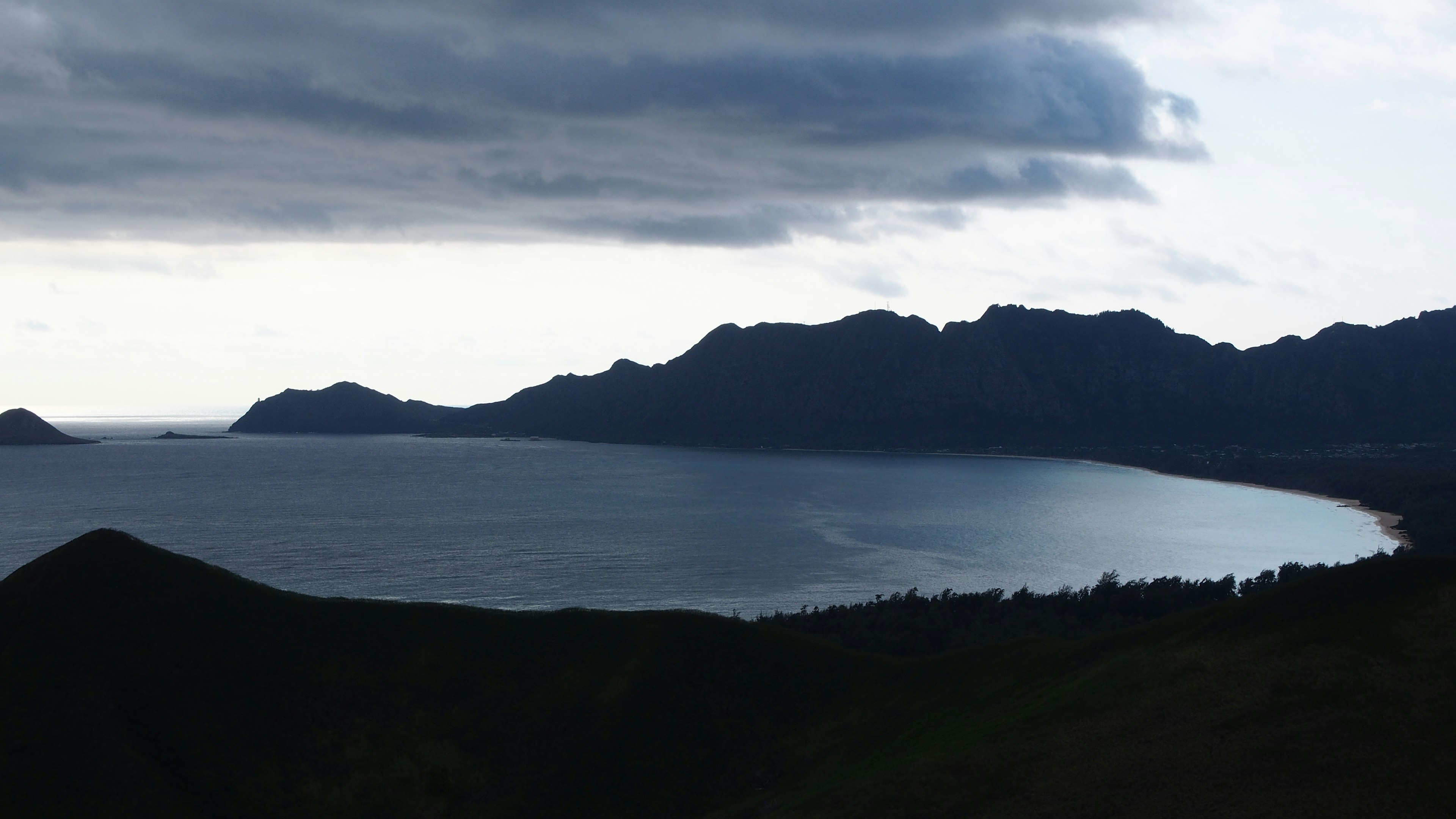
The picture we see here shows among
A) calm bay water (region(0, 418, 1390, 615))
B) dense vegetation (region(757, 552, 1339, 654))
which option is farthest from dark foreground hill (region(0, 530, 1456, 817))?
calm bay water (region(0, 418, 1390, 615))

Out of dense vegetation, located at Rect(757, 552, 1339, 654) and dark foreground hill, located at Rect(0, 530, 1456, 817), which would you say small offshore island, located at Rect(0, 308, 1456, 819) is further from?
dense vegetation, located at Rect(757, 552, 1339, 654)

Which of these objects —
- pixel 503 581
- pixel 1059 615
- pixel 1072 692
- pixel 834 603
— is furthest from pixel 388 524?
pixel 1072 692

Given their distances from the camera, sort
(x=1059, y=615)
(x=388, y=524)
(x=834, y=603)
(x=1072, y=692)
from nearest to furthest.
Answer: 1. (x=1072, y=692)
2. (x=1059, y=615)
3. (x=834, y=603)
4. (x=388, y=524)

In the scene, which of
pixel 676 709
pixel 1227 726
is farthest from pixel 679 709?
pixel 1227 726

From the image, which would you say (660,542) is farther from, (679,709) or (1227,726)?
(1227,726)

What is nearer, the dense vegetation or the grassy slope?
the grassy slope

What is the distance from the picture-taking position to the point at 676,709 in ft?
166

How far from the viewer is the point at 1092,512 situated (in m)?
190

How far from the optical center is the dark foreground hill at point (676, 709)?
115 ft

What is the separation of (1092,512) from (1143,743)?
163085 mm

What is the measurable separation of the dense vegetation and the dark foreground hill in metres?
16.4

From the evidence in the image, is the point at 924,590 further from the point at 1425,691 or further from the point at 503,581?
the point at 1425,691

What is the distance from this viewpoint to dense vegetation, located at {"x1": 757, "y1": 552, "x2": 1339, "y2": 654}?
7269 centimetres

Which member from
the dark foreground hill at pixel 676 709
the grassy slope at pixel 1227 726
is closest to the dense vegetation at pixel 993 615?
the dark foreground hill at pixel 676 709
